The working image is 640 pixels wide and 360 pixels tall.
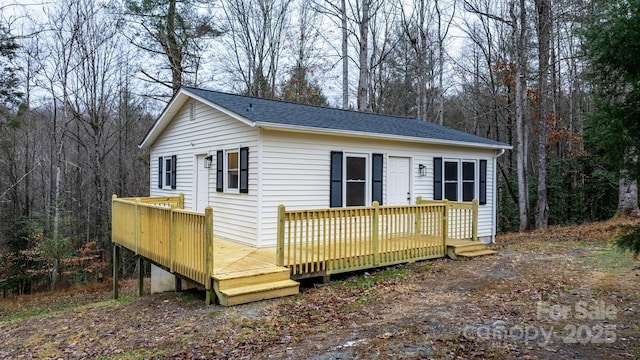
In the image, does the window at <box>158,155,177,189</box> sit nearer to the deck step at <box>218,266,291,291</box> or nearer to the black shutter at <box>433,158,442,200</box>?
the deck step at <box>218,266,291,291</box>

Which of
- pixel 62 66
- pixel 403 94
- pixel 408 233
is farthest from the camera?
pixel 403 94

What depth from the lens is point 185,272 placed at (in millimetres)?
6328

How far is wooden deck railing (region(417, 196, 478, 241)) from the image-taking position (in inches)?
364

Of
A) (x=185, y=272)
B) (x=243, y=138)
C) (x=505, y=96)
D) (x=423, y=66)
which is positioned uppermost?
(x=423, y=66)

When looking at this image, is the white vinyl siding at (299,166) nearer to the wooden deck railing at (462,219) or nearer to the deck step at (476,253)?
the wooden deck railing at (462,219)

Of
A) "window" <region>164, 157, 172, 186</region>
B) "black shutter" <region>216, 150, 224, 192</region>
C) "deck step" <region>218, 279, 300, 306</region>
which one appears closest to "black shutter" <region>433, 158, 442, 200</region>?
"black shutter" <region>216, 150, 224, 192</region>

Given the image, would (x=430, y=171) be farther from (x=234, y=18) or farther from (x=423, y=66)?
(x=234, y=18)

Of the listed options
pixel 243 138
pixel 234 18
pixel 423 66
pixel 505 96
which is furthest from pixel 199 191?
pixel 505 96

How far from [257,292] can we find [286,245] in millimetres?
1560

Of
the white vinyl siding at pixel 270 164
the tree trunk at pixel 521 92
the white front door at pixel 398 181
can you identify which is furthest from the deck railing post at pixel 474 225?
the tree trunk at pixel 521 92

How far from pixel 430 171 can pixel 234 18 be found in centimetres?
1457

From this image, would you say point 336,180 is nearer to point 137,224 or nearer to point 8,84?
point 137,224

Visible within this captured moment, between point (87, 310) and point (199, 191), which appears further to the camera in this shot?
point (199, 191)

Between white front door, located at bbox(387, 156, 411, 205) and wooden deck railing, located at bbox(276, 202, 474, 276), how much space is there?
1.27m
